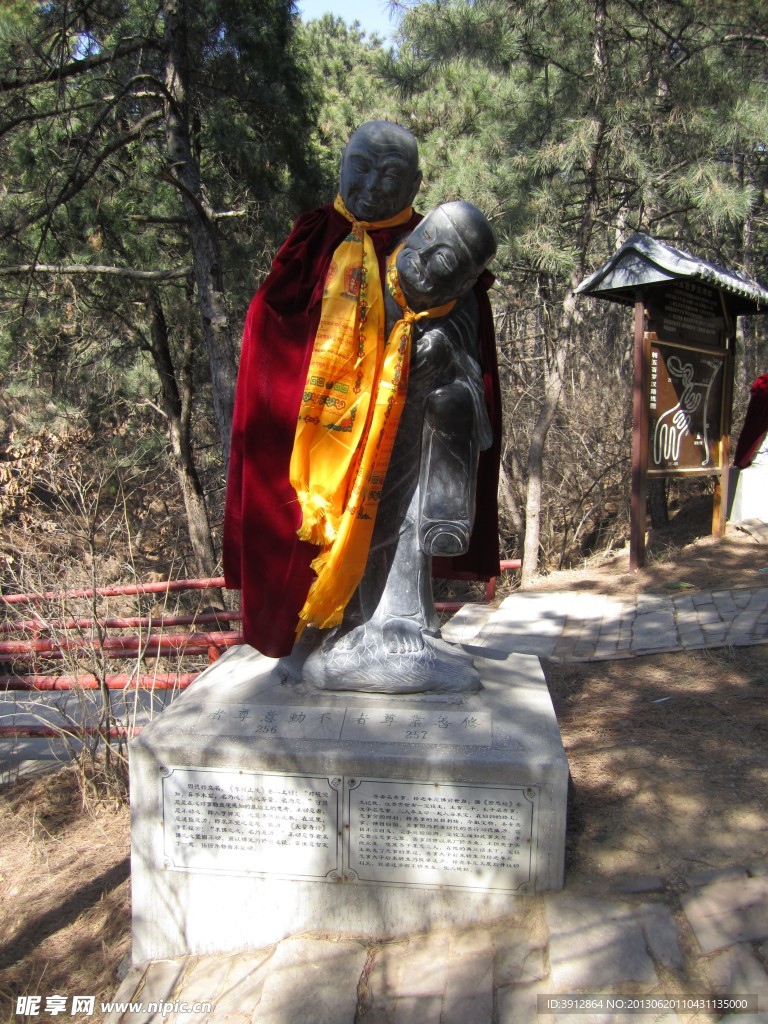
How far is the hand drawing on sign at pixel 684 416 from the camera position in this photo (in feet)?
23.7

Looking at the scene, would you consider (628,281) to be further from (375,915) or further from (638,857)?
(375,915)

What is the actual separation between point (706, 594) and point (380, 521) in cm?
425

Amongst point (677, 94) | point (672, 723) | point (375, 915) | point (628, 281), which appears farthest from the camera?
point (677, 94)

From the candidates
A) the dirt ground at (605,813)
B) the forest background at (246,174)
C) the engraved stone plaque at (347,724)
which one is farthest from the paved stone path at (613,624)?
the engraved stone plaque at (347,724)

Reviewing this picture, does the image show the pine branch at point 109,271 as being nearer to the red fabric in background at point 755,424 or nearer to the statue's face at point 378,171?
the statue's face at point 378,171

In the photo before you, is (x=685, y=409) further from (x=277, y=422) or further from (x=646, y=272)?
(x=277, y=422)

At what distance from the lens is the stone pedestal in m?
2.33

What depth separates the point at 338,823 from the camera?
7.86 feet

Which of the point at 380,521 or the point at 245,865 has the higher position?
the point at 380,521

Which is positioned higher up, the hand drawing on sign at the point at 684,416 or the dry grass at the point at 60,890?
the hand drawing on sign at the point at 684,416

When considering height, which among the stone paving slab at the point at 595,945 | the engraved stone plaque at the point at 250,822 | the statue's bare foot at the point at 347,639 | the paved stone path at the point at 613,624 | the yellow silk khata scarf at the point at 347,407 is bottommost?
the paved stone path at the point at 613,624

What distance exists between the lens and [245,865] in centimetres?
244

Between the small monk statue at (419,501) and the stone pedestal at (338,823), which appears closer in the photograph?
the stone pedestal at (338,823)

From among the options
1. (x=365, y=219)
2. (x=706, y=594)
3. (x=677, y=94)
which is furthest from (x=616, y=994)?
(x=677, y=94)
